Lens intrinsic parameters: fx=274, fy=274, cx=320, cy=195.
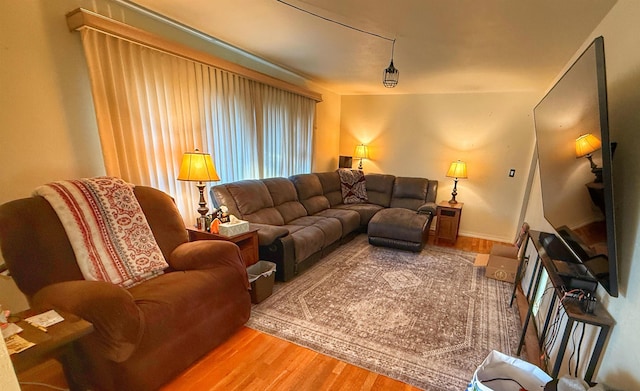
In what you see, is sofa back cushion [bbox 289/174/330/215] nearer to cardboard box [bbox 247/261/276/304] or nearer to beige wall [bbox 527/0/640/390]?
cardboard box [bbox 247/261/276/304]

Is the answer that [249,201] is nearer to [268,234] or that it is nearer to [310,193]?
[268,234]

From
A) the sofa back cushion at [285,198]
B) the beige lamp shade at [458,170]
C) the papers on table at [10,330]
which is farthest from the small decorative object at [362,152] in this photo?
the papers on table at [10,330]

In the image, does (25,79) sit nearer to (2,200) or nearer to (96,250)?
(2,200)

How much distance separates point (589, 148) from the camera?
3.66ft

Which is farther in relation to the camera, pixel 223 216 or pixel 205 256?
pixel 223 216

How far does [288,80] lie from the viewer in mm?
3838

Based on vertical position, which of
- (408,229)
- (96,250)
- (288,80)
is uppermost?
(288,80)

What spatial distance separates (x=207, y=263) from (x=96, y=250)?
635 millimetres

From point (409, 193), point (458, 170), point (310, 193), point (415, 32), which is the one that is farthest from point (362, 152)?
point (415, 32)

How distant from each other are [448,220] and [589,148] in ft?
10.3

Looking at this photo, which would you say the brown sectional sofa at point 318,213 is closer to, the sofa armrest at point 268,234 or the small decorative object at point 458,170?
the sofa armrest at point 268,234

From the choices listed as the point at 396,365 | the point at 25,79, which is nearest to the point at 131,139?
the point at 25,79

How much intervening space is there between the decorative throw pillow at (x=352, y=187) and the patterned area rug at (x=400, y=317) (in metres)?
1.54

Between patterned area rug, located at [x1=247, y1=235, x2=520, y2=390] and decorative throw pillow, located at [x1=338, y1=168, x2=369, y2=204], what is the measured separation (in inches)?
60.4
